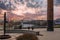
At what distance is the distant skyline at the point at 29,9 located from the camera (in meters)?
7.52

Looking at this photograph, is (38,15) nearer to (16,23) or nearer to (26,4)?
(26,4)

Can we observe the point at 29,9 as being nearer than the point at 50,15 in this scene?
Yes

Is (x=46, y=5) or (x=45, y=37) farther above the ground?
(x=46, y=5)

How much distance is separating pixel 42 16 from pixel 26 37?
6541 millimetres

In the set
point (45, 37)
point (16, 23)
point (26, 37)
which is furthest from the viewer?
point (16, 23)

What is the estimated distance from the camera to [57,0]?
763cm

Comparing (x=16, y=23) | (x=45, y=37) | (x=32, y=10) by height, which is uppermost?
(x=32, y=10)

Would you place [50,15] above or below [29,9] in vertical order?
below

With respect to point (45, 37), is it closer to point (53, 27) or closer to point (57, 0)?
point (53, 27)

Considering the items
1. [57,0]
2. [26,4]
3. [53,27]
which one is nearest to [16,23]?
[26,4]

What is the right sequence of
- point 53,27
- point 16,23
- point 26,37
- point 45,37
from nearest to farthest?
point 26,37
point 45,37
point 16,23
point 53,27

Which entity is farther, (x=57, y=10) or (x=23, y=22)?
(x=57, y=10)

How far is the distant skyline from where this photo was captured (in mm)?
7521

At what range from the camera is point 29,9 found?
7.60 m
